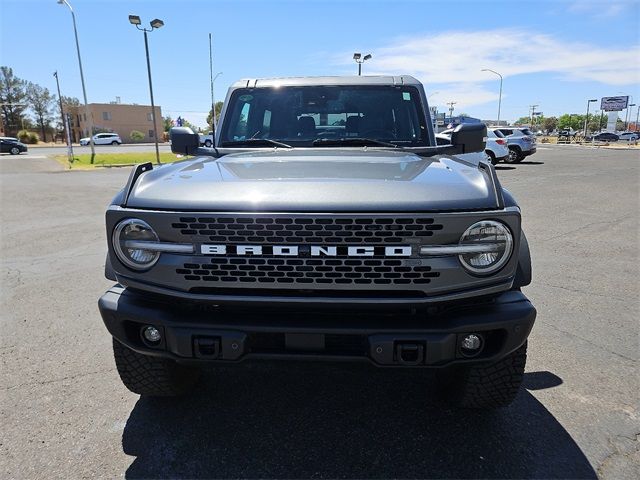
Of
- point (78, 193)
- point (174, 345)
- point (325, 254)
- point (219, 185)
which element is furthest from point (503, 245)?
point (78, 193)

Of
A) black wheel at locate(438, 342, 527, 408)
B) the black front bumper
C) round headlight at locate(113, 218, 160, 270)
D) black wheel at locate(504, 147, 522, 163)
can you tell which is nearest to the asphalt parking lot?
black wheel at locate(438, 342, 527, 408)

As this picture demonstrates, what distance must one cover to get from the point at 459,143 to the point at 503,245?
5.01 ft

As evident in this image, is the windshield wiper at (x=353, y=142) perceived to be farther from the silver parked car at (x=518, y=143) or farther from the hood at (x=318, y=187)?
the silver parked car at (x=518, y=143)

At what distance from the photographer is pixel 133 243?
2.22 metres

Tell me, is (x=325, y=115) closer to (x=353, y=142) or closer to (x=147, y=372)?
(x=353, y=142)

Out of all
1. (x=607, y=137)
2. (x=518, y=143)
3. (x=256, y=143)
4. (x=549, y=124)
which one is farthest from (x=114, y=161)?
(x=549, y=124)

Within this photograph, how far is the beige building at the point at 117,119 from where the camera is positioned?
82000mm

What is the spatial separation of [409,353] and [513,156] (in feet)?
74.1

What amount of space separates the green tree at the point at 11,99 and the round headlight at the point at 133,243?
9506 cm

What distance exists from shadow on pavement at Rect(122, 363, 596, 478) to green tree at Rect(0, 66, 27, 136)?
3741 inches

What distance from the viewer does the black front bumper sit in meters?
2.06

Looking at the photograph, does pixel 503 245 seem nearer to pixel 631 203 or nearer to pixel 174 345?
pixel 174 345

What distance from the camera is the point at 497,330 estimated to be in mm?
2105

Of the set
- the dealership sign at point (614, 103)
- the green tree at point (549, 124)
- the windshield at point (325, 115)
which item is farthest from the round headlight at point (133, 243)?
the green tree at point (549, 124)
